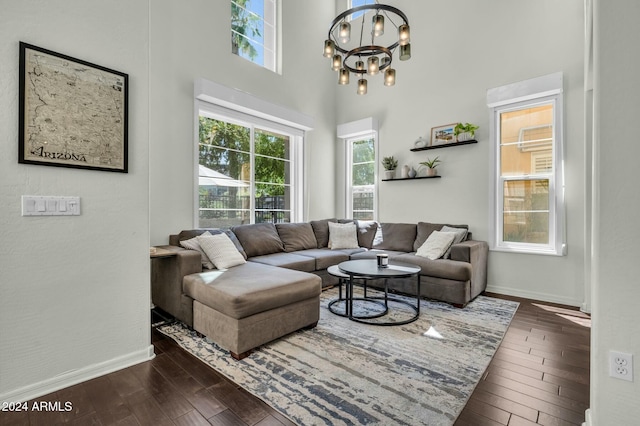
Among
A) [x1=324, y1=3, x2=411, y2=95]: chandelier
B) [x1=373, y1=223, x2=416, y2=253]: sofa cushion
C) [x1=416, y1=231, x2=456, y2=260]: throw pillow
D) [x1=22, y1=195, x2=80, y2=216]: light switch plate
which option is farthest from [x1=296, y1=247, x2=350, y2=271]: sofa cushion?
[x1=22, y1=195, x2=80, y2=216]: light switch plate

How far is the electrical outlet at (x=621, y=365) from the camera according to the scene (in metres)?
1.31

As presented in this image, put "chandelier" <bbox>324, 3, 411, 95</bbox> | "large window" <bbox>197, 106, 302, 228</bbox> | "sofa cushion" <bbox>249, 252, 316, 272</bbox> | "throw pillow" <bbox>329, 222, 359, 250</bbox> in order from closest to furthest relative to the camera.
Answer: "chandelier" <bbox>324, 3, 411, 95</bbox>
"sofa cushion" <bbox>249, 252, 316, 272</bbox>
"large window" <bbox>197, 106, 302, 228</bbox>
"throw pillow" <bbox>329, 222, 359, 250</bbox>

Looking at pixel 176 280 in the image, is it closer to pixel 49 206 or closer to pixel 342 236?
pixel 49 206

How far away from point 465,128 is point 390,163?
3.93 ft

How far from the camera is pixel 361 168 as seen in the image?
5.63 metres

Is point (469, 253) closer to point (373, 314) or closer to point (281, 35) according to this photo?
point (373, 314)

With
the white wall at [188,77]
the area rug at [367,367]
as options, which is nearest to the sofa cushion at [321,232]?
the white wall at [188,77]

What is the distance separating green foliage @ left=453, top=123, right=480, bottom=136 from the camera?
4.15 metres

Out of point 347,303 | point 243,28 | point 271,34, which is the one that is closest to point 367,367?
point 347,303

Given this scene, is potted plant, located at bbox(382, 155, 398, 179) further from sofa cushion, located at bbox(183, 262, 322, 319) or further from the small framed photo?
sofa cushion, located at bbox(183, 262, 322, 319)

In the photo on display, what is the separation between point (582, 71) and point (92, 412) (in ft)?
17.4

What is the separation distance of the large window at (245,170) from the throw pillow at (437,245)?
7.25ft

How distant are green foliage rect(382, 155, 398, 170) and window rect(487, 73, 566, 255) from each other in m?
1.40

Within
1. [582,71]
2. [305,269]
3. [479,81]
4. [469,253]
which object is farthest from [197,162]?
[582,71]
